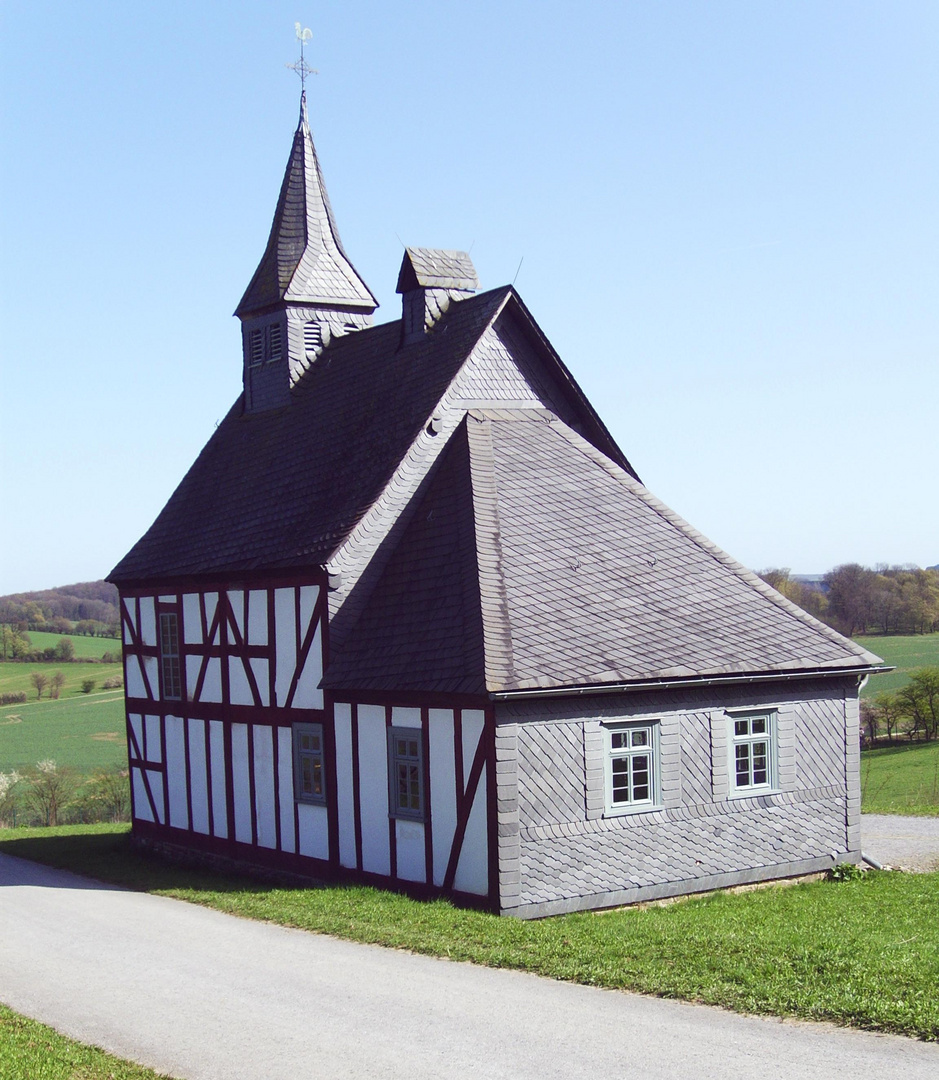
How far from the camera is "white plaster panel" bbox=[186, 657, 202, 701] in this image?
76.5ft

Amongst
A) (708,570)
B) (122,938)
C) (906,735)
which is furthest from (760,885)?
(906,735)

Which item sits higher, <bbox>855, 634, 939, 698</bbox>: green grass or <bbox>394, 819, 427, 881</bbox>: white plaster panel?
<bbox>394, 819, 427, 881</bbox>: white plaster panel

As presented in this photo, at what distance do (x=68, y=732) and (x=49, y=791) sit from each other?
769 inches

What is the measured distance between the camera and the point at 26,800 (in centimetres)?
4706

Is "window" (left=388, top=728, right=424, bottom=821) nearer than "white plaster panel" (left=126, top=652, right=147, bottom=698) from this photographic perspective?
Yes

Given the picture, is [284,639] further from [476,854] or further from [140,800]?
[140,800]

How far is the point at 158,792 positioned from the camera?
24.9m

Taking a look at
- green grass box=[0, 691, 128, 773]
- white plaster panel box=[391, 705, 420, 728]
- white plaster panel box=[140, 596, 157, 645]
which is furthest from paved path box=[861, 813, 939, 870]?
green grass box=[0, 691, 128, 773]

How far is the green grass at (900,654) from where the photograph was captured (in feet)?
220

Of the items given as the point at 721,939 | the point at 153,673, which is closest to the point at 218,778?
the point at 153,673

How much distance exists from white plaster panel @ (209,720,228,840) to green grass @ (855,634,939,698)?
1773 inches

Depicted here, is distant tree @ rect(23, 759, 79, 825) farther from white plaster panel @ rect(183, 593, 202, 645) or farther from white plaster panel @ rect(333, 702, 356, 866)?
white plaster panel @ rect(333, 702, 356, 866)

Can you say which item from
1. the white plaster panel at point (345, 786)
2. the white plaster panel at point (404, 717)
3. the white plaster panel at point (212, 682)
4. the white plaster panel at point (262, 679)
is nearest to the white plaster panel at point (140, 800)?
the white plaster panel at point (212, 682)

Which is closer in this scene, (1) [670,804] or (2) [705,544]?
(1) [670,804]
